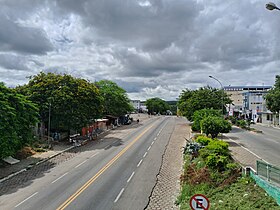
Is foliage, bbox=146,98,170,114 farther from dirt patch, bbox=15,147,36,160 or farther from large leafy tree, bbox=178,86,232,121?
dirt patch, bbox=15,147,36,160

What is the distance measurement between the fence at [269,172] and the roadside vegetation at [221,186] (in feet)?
2.18

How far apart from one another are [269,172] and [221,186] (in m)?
2.90

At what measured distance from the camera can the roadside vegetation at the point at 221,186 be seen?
1251cm

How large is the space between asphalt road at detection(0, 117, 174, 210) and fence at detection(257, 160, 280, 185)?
21.0 ft

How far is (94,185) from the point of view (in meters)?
19.1

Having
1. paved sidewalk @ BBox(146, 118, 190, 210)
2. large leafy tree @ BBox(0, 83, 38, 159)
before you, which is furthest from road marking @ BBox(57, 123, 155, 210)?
large leafy tree @ BBox(0, 83, 38, 159)

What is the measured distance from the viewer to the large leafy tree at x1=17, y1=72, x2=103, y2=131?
36188 millimetres

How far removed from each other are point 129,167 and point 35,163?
29.3 feet

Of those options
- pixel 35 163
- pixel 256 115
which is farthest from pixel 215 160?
pixel 256 115

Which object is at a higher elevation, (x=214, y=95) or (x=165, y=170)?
(x=214, y=95)

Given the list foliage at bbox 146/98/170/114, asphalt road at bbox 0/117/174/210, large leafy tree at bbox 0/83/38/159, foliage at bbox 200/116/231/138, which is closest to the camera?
asphalt road at bbox 0/117/174/210

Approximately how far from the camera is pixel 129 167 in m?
24.5

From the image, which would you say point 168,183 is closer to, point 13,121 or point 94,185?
point 94,185

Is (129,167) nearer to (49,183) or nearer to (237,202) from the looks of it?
(49,183)
